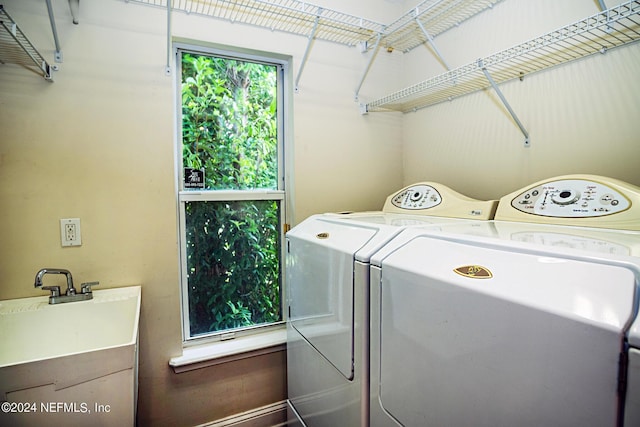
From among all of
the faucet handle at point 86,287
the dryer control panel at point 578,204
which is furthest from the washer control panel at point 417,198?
the faucet handle at point 86,287

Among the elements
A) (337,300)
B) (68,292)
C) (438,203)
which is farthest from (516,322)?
(68,292)

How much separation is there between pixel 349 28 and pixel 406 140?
2.69 feet

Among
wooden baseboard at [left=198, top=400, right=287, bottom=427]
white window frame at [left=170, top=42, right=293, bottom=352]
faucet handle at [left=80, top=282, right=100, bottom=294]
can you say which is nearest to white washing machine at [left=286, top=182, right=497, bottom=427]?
wooden baseboard at [left=198, top=400, right=287, bottom=427]

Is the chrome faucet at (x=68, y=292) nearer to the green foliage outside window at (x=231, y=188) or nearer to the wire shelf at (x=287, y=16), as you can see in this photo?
the green foliage outside window at (x=231, y=188)

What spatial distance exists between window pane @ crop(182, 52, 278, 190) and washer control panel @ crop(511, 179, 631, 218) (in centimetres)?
138

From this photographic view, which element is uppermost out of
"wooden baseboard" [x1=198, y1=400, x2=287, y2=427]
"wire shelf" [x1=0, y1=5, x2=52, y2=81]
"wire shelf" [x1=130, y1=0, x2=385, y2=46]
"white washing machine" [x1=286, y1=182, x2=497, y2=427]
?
"wire shelf" [x1=130, y1=0, x2=385, y2=46]

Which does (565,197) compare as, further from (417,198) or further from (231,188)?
(231,188)

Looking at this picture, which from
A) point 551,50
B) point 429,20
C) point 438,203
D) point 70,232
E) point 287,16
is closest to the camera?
point 551,50

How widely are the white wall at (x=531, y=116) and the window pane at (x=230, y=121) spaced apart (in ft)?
3.34

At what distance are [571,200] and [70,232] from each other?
206 centimetres

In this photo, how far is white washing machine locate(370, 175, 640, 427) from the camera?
21.0 inches

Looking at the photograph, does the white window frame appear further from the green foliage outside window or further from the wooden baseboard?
the wooden baseboard

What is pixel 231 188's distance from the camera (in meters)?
1.97

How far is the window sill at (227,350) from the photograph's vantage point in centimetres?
173
